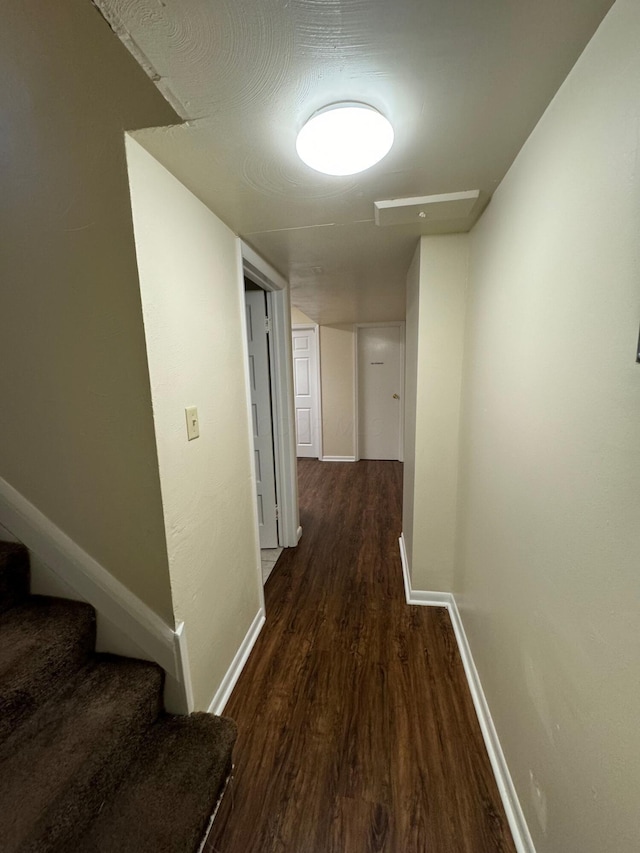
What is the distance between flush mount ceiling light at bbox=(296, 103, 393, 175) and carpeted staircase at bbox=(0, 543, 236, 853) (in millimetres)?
1676

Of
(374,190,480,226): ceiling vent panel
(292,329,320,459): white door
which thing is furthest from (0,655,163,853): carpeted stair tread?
(292,329,320,459): white door

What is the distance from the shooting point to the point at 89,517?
1.16 m

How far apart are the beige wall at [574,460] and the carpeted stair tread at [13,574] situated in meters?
1.73

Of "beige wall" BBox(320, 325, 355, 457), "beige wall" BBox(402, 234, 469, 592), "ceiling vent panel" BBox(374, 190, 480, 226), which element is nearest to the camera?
"ceiling vent panel" BBox(374, 190, 480, 226)

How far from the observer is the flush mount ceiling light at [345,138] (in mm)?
846

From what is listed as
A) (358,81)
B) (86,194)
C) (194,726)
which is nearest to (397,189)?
(358,81)

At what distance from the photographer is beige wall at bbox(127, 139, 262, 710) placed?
1.04 m

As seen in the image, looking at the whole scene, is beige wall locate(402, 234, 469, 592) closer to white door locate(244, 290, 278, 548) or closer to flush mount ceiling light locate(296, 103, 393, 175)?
flush mount ceiling light locate(296, 103, 393, 175)

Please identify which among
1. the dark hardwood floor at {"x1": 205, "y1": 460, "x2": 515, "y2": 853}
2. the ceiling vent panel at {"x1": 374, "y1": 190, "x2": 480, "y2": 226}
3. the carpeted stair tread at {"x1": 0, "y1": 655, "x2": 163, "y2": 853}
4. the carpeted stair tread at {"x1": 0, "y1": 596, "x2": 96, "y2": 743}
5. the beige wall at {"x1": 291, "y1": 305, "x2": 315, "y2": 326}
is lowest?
the dark hardwood floor at {"x1": 205, "y1": 460, "x2": 515, "y2": 853}

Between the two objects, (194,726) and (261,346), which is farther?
(261,346)

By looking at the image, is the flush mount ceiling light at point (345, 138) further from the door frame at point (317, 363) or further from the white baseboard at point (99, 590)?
the door frame at point (317, 363)

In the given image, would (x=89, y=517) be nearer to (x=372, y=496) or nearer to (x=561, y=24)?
(x=561, y=24)

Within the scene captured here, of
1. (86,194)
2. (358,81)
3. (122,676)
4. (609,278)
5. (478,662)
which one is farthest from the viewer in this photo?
(478,662)

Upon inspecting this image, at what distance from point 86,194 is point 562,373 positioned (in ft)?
4.58
